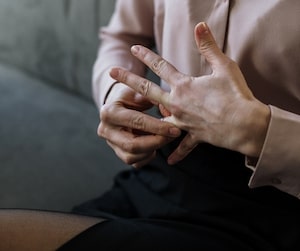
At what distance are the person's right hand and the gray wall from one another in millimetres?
474

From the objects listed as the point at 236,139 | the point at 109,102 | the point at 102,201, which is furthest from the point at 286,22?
the point at 102,201

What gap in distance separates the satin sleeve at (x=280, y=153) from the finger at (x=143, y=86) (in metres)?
0.14

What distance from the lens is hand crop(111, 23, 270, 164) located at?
71 centimetres

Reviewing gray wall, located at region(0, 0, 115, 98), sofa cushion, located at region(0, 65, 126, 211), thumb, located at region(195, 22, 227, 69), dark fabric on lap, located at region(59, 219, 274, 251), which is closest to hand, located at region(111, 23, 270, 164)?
thumb, located at region(195, 22, 227, 69)

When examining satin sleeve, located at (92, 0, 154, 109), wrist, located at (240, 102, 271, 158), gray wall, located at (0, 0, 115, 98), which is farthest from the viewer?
gray wall, located at (0, 0, 115, 98)

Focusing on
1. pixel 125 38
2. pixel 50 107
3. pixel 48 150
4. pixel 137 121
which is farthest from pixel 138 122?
pixel 50 107

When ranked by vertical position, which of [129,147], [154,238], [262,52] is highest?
[262,52]

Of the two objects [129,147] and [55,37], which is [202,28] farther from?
[55,37]

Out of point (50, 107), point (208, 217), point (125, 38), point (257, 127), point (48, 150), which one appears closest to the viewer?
point (257, 127)

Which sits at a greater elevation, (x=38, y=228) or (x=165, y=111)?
(x=165, y=111)

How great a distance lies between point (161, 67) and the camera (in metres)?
0.77

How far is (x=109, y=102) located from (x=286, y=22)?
0.88 feet

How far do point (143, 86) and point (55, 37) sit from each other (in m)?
0.66

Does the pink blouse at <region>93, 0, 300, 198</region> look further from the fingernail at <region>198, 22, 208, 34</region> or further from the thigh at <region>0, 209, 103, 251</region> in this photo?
the thigh at <region>0, 209, 103, 251</region>
